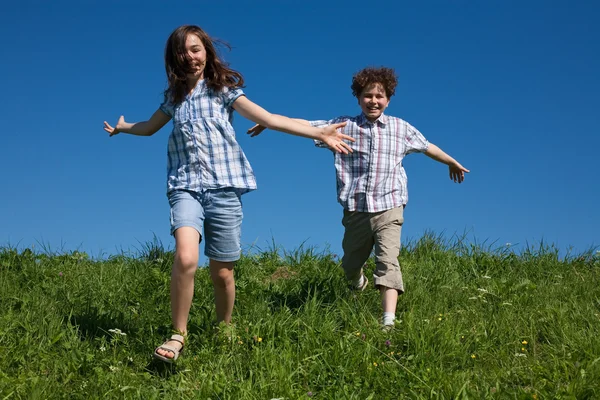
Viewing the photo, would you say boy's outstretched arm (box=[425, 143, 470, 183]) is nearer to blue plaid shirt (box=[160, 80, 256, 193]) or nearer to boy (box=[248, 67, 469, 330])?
boy (box=[248, 67, 469, 330])

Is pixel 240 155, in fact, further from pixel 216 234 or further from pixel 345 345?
pixel 345 345

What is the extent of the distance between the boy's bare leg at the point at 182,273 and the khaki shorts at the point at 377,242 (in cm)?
162

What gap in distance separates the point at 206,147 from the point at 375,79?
73.2 inches

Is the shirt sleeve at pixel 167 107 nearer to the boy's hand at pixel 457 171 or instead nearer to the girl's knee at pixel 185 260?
the girl's knee at pixel 185 260

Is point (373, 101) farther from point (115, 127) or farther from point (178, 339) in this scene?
point (178, 339)

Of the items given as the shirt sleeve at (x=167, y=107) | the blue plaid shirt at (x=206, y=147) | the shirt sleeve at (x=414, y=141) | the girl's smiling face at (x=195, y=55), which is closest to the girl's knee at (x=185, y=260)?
the blue plaid shirt at (x=206, y=147)

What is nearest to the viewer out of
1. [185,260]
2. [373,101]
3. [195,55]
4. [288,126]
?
[185,260]

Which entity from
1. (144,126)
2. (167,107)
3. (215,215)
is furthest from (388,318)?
(144,126)

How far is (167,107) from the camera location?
5.06m

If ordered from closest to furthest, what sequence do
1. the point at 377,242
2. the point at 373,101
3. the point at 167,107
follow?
the point at 167,107 → the point at 377,242 → the point at 373,101

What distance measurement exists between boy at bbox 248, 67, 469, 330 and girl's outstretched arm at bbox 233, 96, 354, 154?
784 mm

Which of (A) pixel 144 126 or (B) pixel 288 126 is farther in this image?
(A) pixel 144 126

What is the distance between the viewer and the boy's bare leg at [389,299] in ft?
17.0

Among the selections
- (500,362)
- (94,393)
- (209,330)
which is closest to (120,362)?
(94,393)
